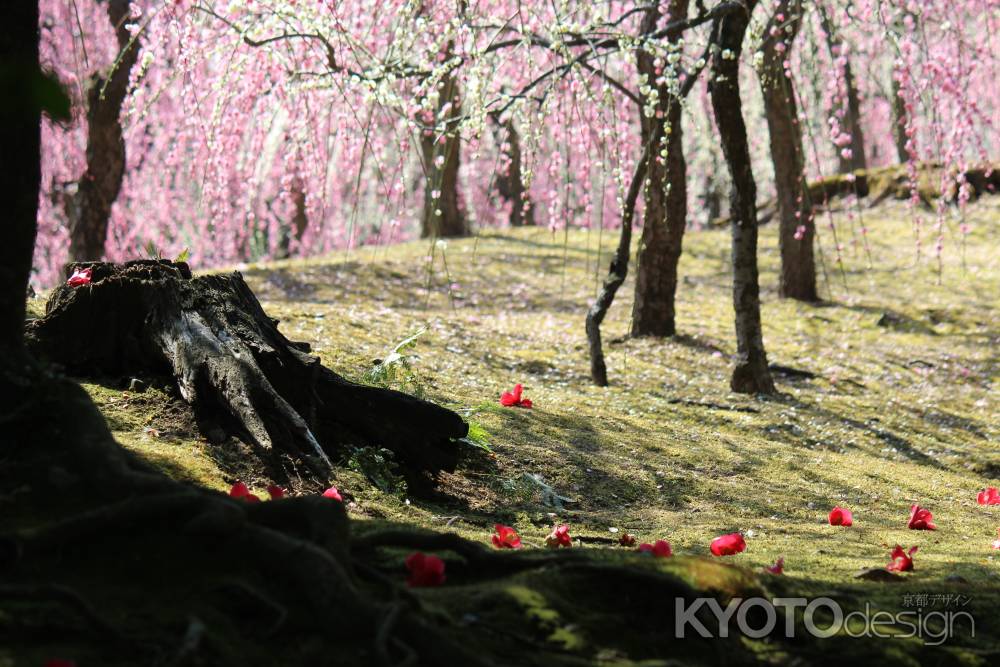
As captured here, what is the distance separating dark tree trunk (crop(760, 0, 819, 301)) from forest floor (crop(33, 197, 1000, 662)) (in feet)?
1.50

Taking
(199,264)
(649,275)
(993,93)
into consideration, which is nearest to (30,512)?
(649,275)

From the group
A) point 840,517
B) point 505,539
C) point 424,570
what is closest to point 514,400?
point 840,517

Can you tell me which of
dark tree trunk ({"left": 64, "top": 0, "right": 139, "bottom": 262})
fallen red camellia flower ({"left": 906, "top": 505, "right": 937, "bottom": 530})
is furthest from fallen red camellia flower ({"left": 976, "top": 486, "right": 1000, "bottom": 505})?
dark tree trunk ({"left": 64, "top": 0, "right": 139, "bottom": 262})

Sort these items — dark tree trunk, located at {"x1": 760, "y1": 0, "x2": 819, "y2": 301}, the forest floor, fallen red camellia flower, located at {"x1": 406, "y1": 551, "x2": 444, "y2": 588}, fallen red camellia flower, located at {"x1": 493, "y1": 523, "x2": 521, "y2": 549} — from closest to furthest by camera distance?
fallen red camellia flower, located at {"x1": 406, "y1": 551, "x2": 444, "y2": 588}
fallen red camellia flower, located at {"x1": 493, "y1": 523, "x2": 521, "y2": 549}
the forest floor
dark tree trunk, located at {"x1": 760, "y1": 0, "x2": 819, "y2": 301}

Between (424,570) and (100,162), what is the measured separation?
952cm

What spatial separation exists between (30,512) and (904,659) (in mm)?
2118

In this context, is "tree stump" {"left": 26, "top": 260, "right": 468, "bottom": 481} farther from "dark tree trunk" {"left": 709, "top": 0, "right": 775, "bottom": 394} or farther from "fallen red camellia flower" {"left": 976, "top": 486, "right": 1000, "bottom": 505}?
"dark tree trunk" {"left": 709, "top": 0, "right": 775, "bottom": 394}

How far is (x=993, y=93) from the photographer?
16891mm

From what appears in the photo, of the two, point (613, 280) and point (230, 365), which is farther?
point (613, 280)

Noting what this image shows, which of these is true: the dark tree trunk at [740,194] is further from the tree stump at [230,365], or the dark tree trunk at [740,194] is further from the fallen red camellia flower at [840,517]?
the tree stump at [230,365]

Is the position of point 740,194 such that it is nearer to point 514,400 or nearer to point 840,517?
point 514,400

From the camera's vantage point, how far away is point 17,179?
251 cm

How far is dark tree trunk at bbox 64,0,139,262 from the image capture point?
10.5 m

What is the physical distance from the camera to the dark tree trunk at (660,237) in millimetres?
9656
